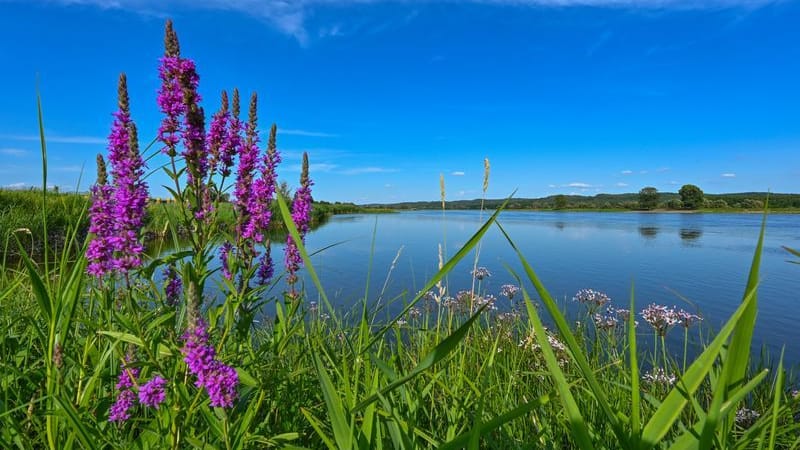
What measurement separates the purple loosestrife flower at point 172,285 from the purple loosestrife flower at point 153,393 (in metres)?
0.47

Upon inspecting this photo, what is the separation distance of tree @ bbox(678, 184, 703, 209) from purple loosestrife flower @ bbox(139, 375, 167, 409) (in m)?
92.6

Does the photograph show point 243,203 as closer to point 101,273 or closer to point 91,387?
point 101,273

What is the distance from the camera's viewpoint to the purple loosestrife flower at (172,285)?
1.86 meters

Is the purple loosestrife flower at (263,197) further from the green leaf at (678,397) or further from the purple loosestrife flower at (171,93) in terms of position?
the green leaf at (678,397)

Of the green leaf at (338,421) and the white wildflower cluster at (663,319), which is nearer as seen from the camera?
the green leaf at (338,421)

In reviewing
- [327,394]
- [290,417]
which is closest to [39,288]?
[327,394]

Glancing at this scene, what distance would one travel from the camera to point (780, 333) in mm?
6926

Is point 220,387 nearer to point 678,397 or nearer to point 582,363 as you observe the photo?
point 582,363

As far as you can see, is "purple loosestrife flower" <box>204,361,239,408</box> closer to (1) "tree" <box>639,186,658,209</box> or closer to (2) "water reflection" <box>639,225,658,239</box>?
(2) "water reflection" <box>639,225,658,239</box>

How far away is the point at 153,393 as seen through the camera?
1502 mm

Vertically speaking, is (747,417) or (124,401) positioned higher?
(124,401)

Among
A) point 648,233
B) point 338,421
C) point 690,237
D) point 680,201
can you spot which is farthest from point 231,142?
point 680,201

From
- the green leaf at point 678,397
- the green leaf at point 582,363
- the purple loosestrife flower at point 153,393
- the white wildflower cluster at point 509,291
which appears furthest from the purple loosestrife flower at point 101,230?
the white wildflower cluster at point 509,291

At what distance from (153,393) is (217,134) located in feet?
4.05
